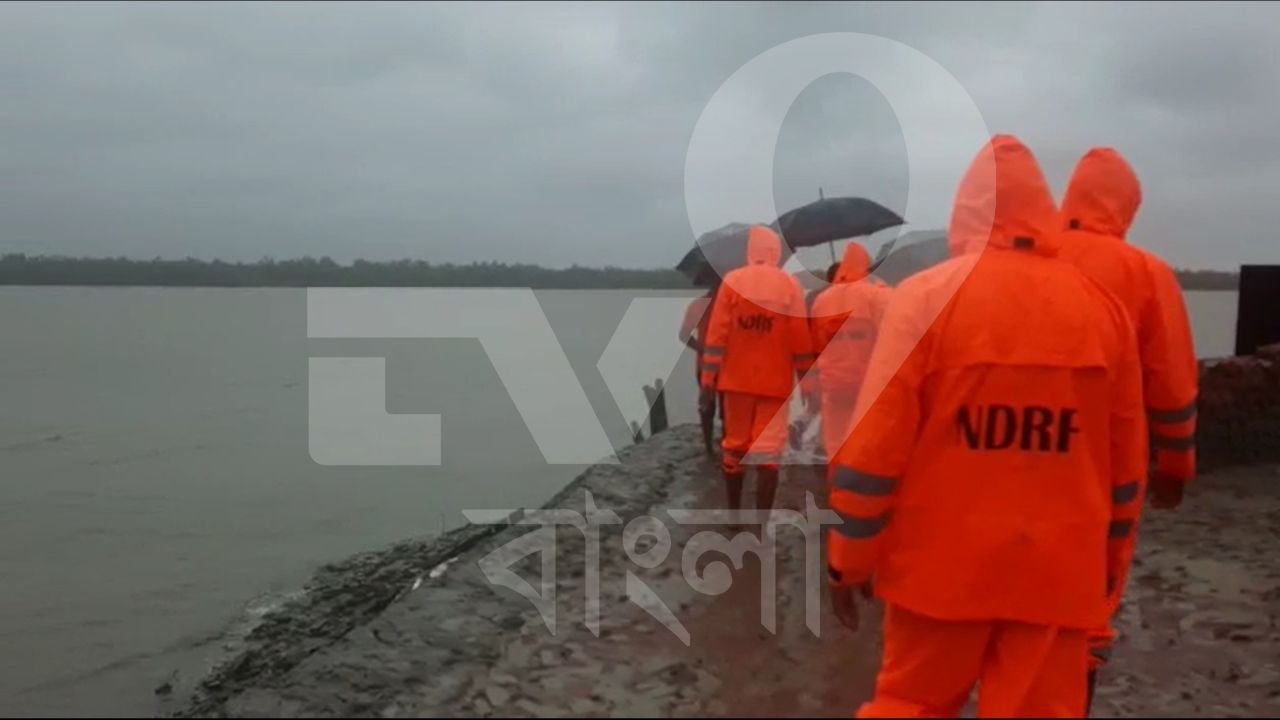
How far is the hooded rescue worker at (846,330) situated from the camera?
24.9 ft

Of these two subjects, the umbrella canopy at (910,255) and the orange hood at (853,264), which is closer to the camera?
the orange hood at (853,264)

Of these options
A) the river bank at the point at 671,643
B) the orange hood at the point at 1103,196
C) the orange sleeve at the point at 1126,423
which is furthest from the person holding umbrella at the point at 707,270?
the orange sleeve at the point at 1126,423

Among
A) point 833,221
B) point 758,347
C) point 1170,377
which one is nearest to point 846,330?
point 758,347

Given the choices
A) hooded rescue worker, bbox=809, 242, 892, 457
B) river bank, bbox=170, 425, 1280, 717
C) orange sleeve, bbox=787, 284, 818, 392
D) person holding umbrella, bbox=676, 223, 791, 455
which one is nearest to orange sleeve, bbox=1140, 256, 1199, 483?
river bank, bbox=170, 425, 1280, 717

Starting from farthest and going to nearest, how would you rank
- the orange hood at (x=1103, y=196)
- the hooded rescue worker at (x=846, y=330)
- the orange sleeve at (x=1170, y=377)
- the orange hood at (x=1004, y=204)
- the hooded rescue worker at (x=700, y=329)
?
the hooded rescue worker at (x=700, y=329)
the hooded rescue worker at (x=846, y=330)
the orange hood at (x=1103, y=196)
the orange sleeve at (x=1170, y=377)
the orange hood at (x=1004, y=204)

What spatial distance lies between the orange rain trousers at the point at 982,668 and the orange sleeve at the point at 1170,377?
3.76ft

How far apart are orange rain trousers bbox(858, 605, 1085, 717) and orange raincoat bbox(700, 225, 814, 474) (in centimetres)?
388

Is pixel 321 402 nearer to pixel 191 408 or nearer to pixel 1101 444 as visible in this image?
pixel 191 408

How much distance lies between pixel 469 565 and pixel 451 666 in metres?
1.86

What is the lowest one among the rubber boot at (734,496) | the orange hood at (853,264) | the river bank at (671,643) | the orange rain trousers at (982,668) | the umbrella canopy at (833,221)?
the river bank at (671,643)

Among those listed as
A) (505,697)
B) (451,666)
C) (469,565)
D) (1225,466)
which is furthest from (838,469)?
(1225,466)

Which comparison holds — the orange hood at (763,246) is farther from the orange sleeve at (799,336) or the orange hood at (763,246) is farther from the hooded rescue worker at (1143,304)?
the hooded rescue worker at (1143,304)

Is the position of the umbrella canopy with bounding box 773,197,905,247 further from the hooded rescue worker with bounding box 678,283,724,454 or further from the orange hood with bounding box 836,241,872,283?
the orange hood with bounding box 836,241,872,283

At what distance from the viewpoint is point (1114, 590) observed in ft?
12.9
